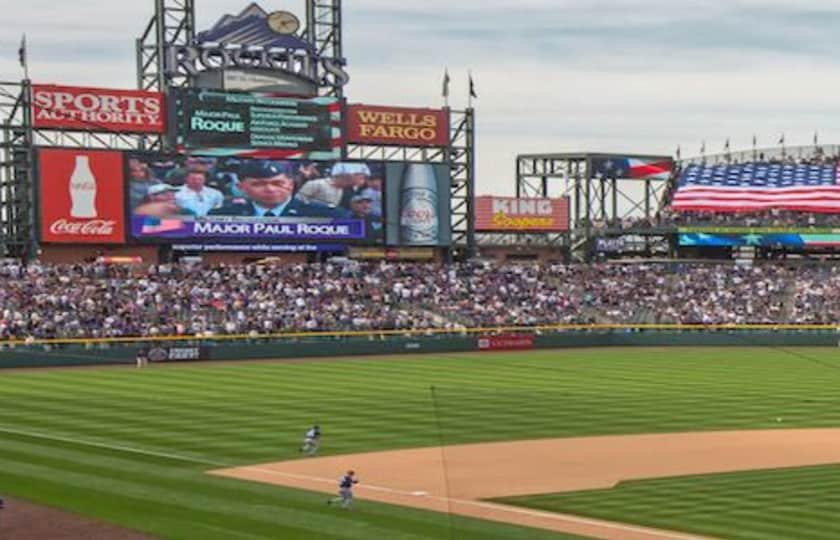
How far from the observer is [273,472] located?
24781 mm

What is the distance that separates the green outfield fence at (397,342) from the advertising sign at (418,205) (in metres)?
8.82

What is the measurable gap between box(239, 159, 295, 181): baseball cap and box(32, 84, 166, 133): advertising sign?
231 inches

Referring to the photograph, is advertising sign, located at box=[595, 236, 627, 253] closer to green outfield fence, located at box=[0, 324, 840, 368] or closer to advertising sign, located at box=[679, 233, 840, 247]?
advertising sign, located at box=[679, 233, 840, 247]

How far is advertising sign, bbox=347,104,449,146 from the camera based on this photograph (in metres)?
70.4

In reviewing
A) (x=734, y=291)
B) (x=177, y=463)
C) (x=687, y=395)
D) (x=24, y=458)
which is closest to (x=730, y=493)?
(x=177, y=463)

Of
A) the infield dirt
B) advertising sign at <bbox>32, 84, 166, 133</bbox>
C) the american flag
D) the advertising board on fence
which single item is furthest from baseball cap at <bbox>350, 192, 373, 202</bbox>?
the infield dirt

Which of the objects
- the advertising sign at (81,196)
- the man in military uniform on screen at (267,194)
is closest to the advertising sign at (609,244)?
the man in military uniform on screen at (267,194)

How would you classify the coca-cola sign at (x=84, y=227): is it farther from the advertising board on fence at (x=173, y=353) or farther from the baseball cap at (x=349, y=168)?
the baseball cap at (x=349, y=168)

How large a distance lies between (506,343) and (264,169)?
1605cm

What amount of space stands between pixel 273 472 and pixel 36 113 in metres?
43.4

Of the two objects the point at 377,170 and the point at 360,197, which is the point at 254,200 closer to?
the point at 360,197

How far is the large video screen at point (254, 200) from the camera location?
214ft

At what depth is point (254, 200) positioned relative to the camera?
67250 mm

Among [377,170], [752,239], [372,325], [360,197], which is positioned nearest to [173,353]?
[372,325]
